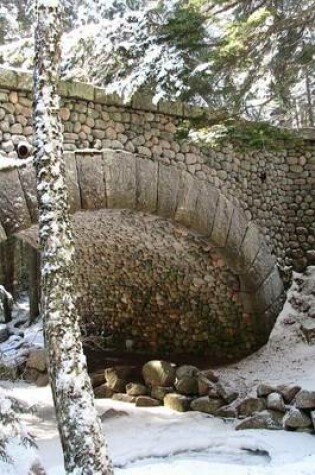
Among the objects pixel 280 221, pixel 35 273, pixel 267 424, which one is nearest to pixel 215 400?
pixel 267 424

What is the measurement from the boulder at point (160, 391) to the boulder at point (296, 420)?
190 cm

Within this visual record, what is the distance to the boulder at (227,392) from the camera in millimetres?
6168

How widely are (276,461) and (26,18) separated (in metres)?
8.33

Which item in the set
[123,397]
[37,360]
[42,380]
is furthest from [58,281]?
[37,360]

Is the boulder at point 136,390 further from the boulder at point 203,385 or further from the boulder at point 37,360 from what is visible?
the boulder at point 37,360

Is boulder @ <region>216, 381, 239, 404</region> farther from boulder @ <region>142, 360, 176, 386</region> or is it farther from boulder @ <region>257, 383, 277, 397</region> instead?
boulder @ <region>142, 360, 176, 386</region>

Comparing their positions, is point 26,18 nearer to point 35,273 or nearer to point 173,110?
point 173,110

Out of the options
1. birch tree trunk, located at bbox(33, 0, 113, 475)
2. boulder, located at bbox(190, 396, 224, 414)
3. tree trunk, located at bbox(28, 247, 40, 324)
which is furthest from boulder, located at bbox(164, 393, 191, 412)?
tree trunk, located at bbox(28, 247, 40, 324)

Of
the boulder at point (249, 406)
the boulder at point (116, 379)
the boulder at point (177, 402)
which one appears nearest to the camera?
the boulder at point (249, 406)

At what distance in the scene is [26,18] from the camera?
9.19 meters

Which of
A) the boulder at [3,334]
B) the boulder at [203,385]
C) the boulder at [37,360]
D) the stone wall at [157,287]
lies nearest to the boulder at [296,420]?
the boulder at [203,385]

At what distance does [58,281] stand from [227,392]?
12.1ft

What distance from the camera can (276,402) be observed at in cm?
552

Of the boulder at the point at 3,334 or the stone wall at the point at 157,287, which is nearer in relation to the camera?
the stone wall at the point at 157,287
